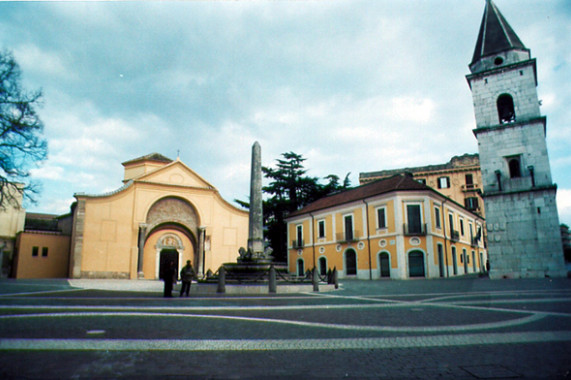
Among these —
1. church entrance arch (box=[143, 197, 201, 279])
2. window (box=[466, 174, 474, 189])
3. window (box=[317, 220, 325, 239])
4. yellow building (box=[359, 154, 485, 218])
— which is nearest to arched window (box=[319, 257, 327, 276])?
window (box=[317, 220, 325, 239])

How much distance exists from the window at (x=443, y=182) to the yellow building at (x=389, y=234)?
974cm

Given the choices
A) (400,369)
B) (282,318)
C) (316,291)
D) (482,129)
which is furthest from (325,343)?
(482,129)

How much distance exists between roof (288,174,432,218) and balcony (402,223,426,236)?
2.96 metres

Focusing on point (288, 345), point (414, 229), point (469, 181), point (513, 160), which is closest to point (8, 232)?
point (414, 229)

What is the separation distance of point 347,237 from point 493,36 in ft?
62.0

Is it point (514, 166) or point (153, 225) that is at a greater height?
point (514, 166)

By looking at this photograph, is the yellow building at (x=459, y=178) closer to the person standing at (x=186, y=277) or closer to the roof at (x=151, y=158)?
the roof at (x=151, y=158)

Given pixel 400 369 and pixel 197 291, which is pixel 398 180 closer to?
pixel 197 291

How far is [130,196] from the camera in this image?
31641 millimetres

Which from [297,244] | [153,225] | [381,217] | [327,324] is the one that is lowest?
[327,324]

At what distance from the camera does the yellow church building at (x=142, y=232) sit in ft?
96.5

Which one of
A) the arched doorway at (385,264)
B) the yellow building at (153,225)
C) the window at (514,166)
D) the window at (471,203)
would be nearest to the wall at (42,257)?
the yellow building at (153,225)

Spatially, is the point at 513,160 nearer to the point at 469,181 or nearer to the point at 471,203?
the point at 471,203

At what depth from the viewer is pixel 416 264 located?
27859mm
